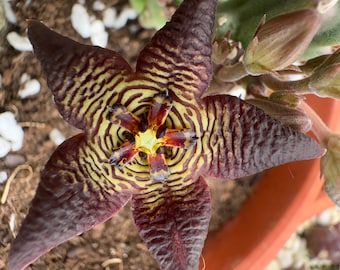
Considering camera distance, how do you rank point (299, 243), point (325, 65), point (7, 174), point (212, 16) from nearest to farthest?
1. point (212, 16)
2. point (325, 65)
3. point (7, 174)
4. point (299, 243)

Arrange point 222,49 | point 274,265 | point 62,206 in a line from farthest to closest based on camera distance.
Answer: point 274,265, point 222,49, point 62,206

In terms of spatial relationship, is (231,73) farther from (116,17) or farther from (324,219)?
(324,219)

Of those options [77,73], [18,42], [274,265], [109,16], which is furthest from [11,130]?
[274,265]

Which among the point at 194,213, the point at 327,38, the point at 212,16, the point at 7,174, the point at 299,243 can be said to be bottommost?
the point at 299,243

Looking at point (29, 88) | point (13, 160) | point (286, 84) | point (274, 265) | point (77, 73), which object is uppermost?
point (77, 73)

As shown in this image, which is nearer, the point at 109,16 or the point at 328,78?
the point at 328,78

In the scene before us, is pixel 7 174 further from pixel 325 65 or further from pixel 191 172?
pixel 325 65

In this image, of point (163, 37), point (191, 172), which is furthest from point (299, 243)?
point (163, 37)

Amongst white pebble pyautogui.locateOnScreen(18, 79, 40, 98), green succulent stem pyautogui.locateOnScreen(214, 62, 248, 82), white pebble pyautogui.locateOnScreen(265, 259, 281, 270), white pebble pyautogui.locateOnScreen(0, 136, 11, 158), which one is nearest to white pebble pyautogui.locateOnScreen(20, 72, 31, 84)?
white pebble pyautogui.locateOnScreen(18, 79, 40, 98)
